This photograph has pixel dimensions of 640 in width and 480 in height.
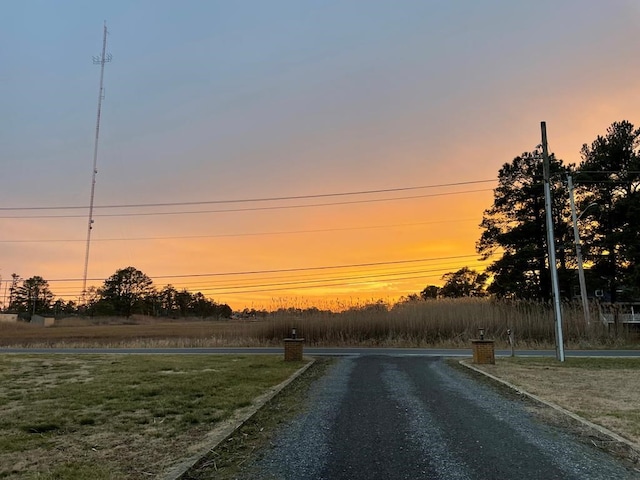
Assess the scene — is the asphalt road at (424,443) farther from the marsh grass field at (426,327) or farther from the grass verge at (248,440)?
the marsh grass field at (426,327)

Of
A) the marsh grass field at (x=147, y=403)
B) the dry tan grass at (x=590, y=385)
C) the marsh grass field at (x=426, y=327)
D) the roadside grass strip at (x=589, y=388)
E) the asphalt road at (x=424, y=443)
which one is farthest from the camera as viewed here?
the marsh grass field at (x=426, y=327)

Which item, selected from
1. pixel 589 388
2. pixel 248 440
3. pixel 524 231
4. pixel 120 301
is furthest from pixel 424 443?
pixel 120 301

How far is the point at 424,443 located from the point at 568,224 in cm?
4049

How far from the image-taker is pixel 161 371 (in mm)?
12180

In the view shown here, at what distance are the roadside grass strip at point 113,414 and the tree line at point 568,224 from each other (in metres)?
30.3

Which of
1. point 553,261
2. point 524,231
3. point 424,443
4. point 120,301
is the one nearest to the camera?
point 424,443

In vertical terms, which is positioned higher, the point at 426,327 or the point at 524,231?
the point at 524,231

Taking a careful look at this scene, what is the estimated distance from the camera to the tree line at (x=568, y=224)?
120 ft

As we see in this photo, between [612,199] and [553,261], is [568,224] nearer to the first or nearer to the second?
[612,199]

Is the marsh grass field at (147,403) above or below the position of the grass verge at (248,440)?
above

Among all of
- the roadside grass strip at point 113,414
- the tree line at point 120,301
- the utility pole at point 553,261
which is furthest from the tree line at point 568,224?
the tree line at point 120,301

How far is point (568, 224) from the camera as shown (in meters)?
40.3

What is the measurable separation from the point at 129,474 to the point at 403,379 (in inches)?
295

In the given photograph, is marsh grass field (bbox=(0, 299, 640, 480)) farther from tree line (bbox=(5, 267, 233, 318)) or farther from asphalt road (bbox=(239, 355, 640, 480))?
tree line (bbox=(5, 267, 233, 318))
